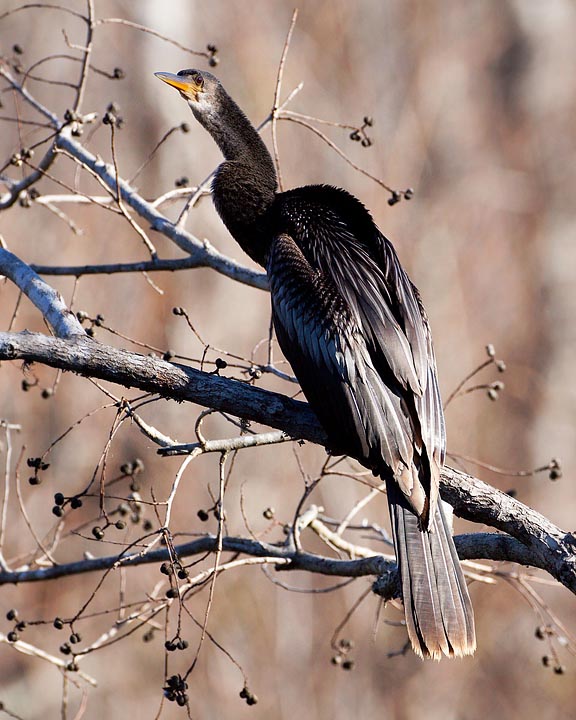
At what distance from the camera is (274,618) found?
874 cm

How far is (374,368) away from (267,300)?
6069 millimetres

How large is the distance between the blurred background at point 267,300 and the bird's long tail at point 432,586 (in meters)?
3.50

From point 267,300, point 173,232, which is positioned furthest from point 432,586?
point 267,300

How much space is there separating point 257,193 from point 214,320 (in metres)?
4.86

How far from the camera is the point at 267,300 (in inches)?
360

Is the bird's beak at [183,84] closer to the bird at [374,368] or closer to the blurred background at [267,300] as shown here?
the bird at [374,368]

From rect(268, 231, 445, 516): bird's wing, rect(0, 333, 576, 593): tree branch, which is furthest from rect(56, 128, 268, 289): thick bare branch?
rect(0, 333, 576, 593): tree branch

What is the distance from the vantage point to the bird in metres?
2.93

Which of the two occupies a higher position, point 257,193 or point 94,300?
point 94,300

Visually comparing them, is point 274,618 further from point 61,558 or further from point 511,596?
point 511,596

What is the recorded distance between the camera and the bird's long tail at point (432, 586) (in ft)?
9.49

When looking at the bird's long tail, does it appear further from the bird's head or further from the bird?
the bird's head

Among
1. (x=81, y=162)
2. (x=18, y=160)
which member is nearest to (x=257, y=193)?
(x=81, y=162)

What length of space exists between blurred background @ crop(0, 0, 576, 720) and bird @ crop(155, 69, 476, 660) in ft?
10.2
